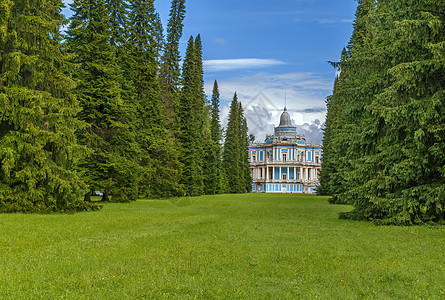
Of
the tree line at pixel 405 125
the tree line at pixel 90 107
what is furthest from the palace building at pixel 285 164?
the tree line at pixel 405 125

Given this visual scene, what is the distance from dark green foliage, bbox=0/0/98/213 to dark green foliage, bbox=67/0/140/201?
16.5 ft

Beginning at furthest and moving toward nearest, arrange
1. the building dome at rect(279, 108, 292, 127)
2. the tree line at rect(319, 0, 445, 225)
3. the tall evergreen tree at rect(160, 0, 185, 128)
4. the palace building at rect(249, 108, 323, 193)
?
the building dome at rect(279, 108, 292, 127) → the palace building at rect(249, 108, 323, 193) → the tall evergreen tree at rect(160, 0, 185, 128) → the tree line at rect(319, 0, 445, 225)

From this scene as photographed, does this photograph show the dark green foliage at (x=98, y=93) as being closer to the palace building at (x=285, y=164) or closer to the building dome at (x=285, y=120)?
the palace building at (x=285, y=164)

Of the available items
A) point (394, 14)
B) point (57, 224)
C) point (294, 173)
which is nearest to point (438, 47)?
point (394, 14)

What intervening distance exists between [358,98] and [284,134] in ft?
250

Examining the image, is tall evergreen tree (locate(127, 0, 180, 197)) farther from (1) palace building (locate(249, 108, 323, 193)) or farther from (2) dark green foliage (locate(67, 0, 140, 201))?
(1) palace building (locate(249, 108, 323, 193))

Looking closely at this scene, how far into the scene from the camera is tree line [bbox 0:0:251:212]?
15.8 m

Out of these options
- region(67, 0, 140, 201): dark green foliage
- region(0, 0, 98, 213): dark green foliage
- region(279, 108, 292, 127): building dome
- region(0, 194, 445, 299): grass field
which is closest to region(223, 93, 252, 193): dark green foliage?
region(279, 108, 292, 127): building dome

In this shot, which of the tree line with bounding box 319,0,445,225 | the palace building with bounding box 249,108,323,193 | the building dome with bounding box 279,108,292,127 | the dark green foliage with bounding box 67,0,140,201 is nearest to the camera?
the tree line with bounding box 319,0,445,225

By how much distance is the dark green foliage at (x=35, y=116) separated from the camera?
1551cm

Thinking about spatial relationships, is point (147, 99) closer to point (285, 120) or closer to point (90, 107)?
point (90, 107)

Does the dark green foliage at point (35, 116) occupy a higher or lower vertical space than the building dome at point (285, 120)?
lower

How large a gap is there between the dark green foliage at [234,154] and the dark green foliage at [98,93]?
34.0 meters

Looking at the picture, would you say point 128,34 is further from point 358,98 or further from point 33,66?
point 358,98
